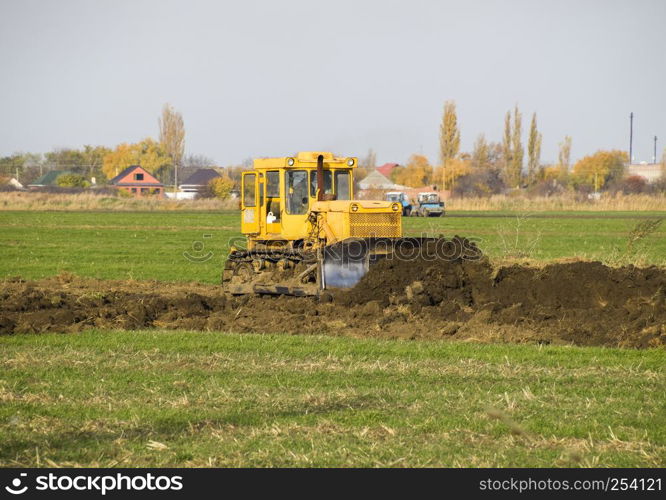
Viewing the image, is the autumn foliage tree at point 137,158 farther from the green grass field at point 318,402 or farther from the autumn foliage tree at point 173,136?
the green grass field at point 318,402

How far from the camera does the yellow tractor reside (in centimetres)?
1855

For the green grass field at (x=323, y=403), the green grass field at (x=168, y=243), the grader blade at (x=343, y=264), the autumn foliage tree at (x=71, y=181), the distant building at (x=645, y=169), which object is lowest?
the green grass field at (x=168, y=243)

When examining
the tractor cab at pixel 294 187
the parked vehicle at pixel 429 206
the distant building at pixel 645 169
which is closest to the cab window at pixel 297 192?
the tractor cab at pixel 294 187

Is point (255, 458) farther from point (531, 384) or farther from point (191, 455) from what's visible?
point (531, 384)

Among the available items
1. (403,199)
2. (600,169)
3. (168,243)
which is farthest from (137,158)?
(168,243)

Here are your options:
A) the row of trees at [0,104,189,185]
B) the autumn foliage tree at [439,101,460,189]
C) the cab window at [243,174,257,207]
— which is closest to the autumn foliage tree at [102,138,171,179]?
the row of trees at [0,104,189,185]

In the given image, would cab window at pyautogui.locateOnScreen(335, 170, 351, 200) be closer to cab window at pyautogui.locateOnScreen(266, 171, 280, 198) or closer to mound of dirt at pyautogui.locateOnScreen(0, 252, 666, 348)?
cab window at pyautogui.locateOnScreen(266, 171, 280, 198)

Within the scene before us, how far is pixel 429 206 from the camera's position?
239 feet

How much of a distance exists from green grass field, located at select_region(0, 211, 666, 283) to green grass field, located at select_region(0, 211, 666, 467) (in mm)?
10931

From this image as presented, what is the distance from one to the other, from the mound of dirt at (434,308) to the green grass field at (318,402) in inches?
38.6

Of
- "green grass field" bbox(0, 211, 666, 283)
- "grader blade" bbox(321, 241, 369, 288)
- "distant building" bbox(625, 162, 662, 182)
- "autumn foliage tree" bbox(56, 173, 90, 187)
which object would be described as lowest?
"green grass field" bbox(0, 211, 666, 283)

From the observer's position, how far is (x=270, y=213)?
69.9 feet

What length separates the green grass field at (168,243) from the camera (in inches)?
1072

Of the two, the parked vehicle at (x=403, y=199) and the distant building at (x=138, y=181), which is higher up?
the distant building at (x=138, y=181)
